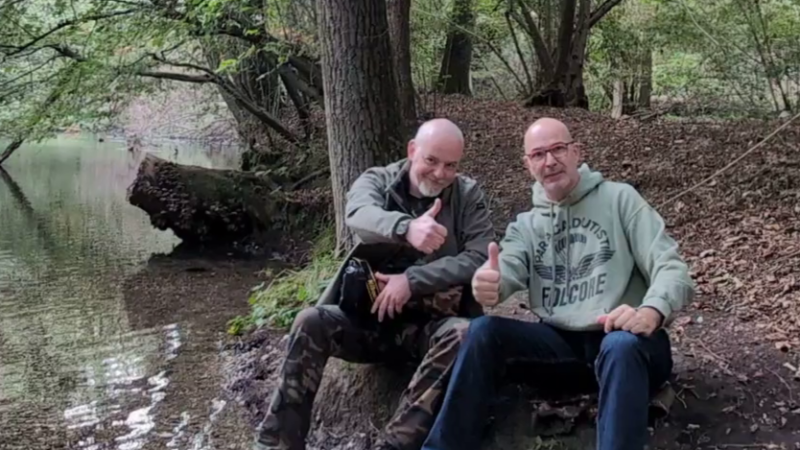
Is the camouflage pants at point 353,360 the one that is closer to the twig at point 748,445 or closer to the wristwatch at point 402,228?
the wristwatch at point 402,228

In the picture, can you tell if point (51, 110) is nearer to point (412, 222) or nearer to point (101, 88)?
point (101, 88)

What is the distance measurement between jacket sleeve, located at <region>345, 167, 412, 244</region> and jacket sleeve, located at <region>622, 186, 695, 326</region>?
90cm

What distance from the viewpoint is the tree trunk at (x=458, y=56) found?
1309 centimetres

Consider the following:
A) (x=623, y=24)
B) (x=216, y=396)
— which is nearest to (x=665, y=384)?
(x=216, y=396)

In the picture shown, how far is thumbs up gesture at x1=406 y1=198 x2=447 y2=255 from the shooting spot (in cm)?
332

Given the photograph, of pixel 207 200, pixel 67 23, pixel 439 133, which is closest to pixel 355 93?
pixel 439 133

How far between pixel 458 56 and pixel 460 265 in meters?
11.5

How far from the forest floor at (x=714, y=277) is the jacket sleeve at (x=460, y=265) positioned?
2.53ft

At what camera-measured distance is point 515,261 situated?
3.36m

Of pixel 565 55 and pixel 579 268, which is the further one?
pixel 565 55

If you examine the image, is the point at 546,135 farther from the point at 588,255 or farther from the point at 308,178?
the point at 308,178

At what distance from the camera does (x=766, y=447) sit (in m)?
3.24

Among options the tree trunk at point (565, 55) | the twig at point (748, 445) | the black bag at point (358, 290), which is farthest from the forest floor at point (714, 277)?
the tree trunk at point (565, 55)

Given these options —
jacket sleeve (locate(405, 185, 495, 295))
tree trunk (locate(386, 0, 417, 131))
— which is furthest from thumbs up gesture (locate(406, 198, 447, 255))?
tree trunk (locate(386, 0, 417, 131))
